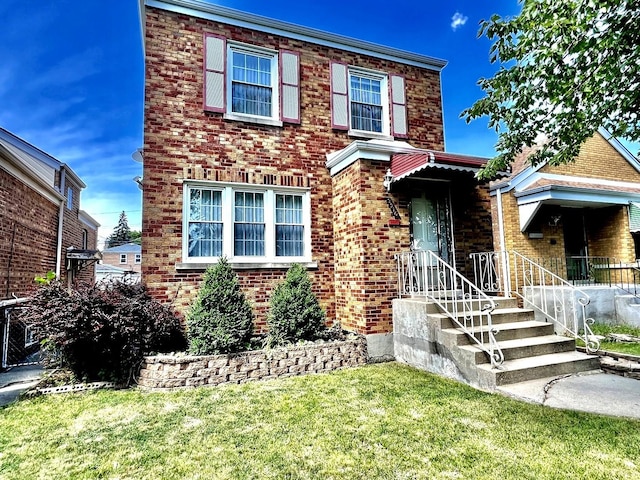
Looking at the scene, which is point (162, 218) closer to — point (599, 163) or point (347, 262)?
point (347, 262)

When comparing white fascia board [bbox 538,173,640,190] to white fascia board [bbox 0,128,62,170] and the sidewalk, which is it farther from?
white fascia board [bbox 0,128,62,170]

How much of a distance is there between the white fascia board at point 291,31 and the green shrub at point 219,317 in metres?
5.42

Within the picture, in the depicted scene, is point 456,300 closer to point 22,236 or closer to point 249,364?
point 249,364

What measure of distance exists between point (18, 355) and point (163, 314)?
3.92m

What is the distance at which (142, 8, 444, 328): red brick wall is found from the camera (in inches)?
276

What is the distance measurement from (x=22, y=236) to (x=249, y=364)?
6.31m

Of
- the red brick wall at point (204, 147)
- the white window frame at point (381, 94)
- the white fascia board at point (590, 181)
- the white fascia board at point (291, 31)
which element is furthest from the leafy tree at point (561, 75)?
the white fascia board at point (590, 181)

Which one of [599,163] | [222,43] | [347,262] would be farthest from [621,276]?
[222,43]

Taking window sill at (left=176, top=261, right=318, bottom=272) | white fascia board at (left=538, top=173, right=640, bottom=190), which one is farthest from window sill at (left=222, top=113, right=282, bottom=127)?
white fascia board at (left=538, top=173, right=640, bottom=190)

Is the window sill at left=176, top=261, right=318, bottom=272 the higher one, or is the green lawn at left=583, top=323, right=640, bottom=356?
the window sill at left=176, top=261, right=318, bottom=272

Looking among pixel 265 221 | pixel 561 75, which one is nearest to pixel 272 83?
pixel 265 221

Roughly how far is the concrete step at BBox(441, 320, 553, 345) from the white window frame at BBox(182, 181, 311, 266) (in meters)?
3.54

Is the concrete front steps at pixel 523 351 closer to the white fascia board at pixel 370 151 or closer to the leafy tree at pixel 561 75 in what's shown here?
the leafy tree at pixel 561 75

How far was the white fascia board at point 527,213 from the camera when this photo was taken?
33.9 ft
